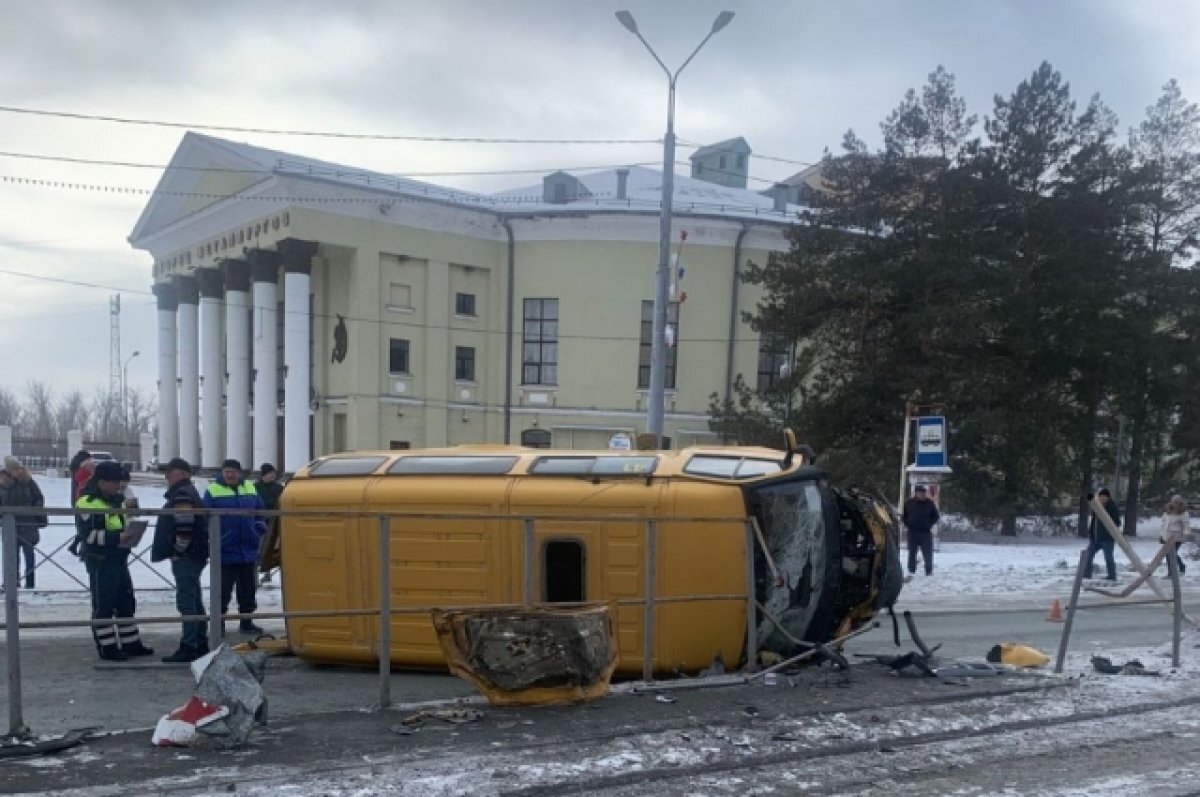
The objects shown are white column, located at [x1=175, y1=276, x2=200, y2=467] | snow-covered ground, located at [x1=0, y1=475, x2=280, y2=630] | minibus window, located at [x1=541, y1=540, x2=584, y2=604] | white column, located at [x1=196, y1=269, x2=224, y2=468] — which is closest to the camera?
minibus window, located at [x1=541, y1=540, x2=584, y2=604]

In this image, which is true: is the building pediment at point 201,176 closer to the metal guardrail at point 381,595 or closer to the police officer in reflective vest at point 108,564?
the police officer in reflective vest at point 108,564

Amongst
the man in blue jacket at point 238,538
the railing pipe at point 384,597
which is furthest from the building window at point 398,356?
the railing pipe at point 384,597

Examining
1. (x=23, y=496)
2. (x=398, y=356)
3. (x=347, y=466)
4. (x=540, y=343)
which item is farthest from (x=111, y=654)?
(x=540, y=343)

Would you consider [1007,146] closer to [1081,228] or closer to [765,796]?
[1081,228]

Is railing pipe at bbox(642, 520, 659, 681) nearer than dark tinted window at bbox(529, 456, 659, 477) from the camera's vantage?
Yes

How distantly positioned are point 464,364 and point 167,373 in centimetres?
1739

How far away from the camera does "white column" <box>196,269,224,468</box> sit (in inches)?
1596

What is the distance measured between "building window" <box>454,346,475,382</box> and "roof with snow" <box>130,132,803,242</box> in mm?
5881

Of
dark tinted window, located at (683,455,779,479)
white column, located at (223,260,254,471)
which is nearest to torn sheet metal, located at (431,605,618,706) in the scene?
dark tinted window, located at (683,455,779,479)

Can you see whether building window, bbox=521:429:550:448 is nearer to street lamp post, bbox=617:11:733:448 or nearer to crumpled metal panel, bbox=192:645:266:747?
street lamp post, bbox=617:11:733:448

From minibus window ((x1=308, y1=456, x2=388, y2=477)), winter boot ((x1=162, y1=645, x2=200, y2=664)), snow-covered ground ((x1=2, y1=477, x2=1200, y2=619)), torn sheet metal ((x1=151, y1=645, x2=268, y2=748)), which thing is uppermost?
minibus window ((x1=308, y1=456, x2=388, y2=477))

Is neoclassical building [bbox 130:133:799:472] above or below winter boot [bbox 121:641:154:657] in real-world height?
above

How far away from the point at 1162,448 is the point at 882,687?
91.8 ft

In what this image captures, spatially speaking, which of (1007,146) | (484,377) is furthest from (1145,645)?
(484,377)
